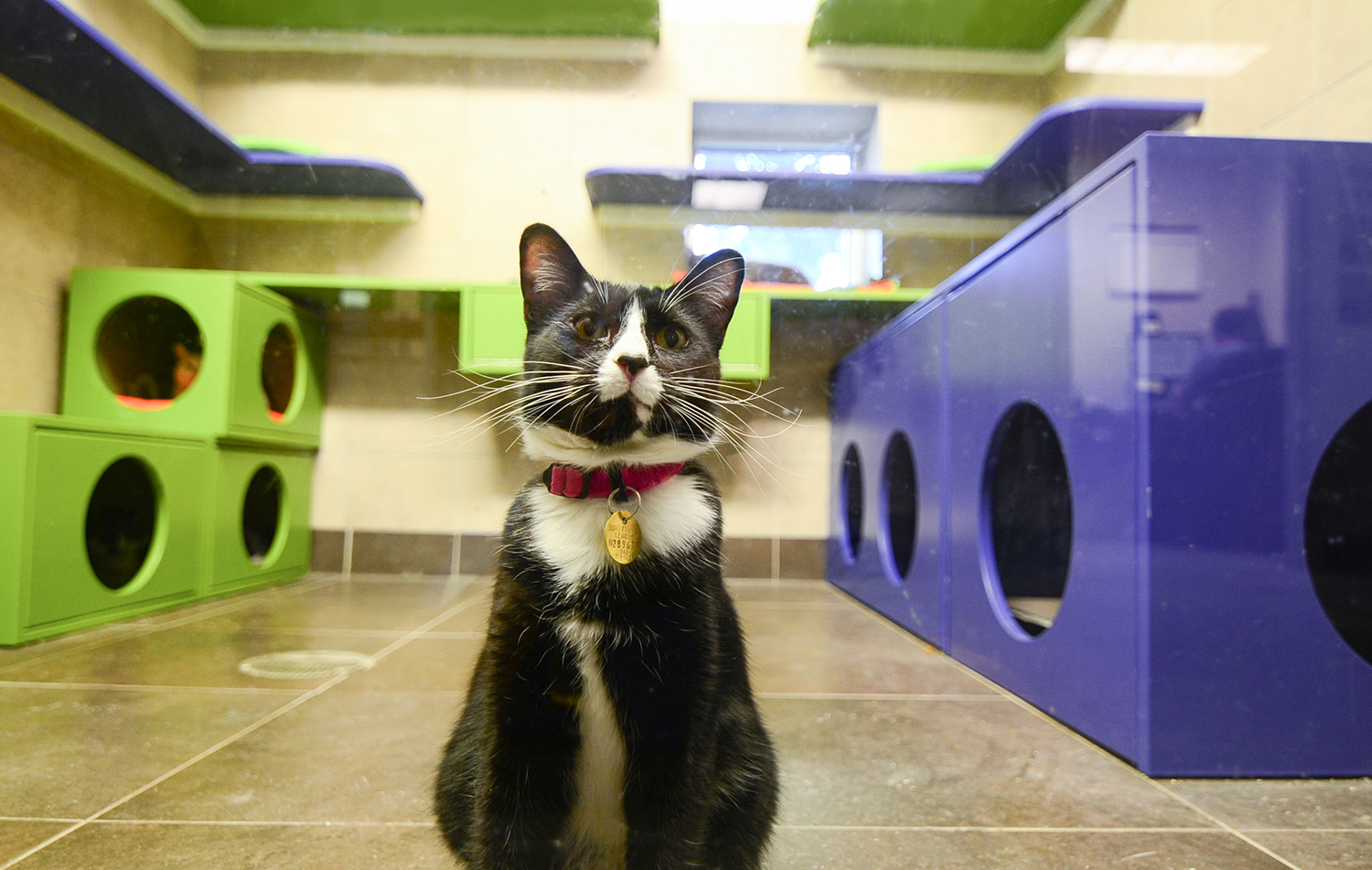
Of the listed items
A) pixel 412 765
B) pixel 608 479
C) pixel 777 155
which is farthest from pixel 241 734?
pixel 777 155

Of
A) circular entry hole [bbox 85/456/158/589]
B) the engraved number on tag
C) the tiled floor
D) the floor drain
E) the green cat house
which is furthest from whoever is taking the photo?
circular entry hole [bbox 85/456/158/589]

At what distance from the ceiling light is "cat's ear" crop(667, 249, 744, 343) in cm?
32

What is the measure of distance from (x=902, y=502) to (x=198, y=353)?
1.30m

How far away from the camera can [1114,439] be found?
82cm

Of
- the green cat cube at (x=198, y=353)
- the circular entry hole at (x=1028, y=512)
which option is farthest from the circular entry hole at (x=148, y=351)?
the circular entry hole at (x=1028, y=512)

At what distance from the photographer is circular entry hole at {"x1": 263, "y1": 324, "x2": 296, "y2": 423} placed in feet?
2.14

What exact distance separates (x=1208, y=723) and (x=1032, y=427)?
56 cm

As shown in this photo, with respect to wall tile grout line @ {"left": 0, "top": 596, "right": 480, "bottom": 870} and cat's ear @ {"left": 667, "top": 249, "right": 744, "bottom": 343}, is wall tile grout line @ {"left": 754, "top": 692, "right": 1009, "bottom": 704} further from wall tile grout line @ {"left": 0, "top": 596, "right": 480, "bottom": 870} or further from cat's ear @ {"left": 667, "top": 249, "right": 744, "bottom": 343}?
cat's ear @ {"left": 667, "top": 249, "right": 744, "bottom": 343}

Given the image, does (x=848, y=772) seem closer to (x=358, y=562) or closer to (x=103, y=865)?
(x=358, y=562)

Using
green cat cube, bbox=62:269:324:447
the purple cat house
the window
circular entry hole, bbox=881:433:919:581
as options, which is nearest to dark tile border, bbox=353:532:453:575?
green cat cube, bbox=62:269:324:447

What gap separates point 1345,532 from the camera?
779 millimetres

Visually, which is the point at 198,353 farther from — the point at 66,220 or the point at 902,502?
the point at 902,502

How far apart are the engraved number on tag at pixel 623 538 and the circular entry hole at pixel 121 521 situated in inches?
51.2

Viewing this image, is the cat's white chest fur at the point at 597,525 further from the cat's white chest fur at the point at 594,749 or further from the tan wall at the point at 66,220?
the tan wall at the point at 66,220
